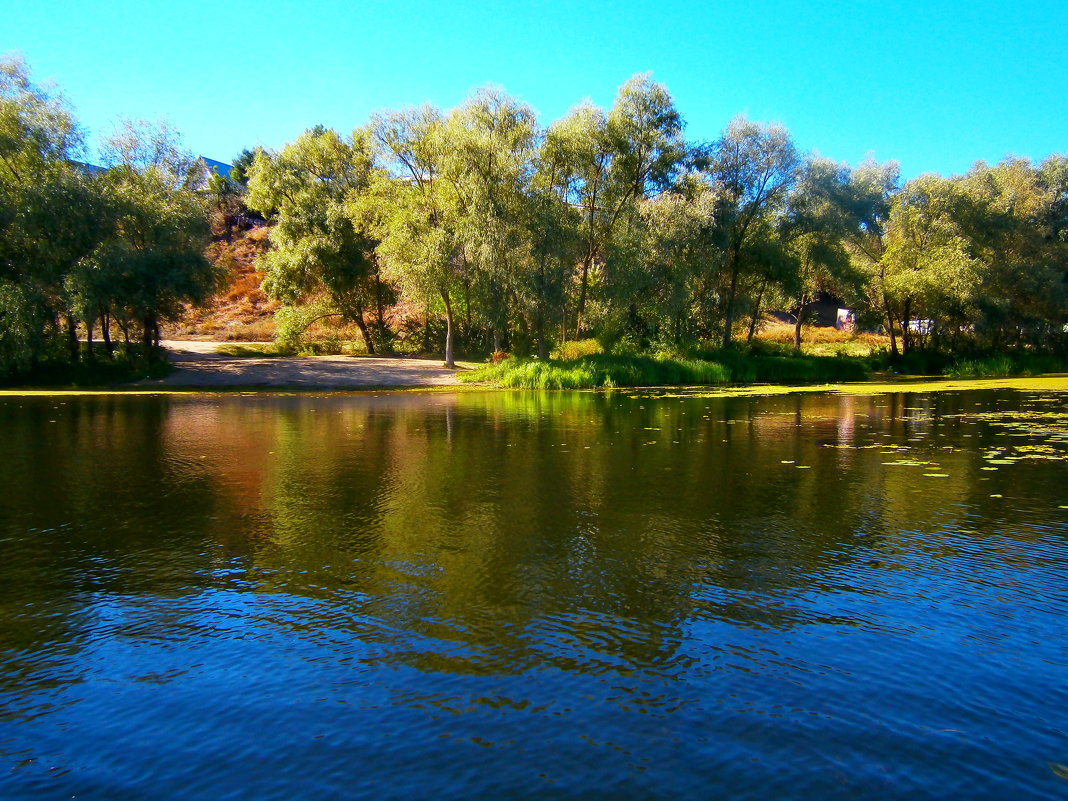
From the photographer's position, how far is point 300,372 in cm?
4006

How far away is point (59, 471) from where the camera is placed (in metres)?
14.1

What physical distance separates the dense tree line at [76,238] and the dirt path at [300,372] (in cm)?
340

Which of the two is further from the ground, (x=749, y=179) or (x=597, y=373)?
(x=749, y=179)

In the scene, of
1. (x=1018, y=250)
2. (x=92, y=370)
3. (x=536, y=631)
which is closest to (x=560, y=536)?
(x=536, y=631)

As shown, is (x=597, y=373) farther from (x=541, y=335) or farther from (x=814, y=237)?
(x=814, y=237)

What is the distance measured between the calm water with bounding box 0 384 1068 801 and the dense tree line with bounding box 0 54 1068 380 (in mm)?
24752

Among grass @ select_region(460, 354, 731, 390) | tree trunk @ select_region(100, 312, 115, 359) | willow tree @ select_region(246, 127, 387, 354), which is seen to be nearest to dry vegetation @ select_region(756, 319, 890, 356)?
grass @ select_region(460, 354, 731, 390)

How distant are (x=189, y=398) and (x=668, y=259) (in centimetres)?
2463

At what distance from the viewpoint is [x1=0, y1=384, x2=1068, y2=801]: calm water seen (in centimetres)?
462

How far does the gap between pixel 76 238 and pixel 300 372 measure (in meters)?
11.7

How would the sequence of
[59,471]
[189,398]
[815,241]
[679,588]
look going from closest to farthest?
[679,588]
[59,471]
[189,398]
[815,241]

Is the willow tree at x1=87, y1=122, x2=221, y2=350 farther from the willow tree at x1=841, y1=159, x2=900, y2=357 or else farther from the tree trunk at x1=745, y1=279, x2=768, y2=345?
the willow tree at x1=841, y1=159, x2=900, y2=357

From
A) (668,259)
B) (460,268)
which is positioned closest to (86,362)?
(460,268)

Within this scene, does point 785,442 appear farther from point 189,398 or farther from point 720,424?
point 189,398
